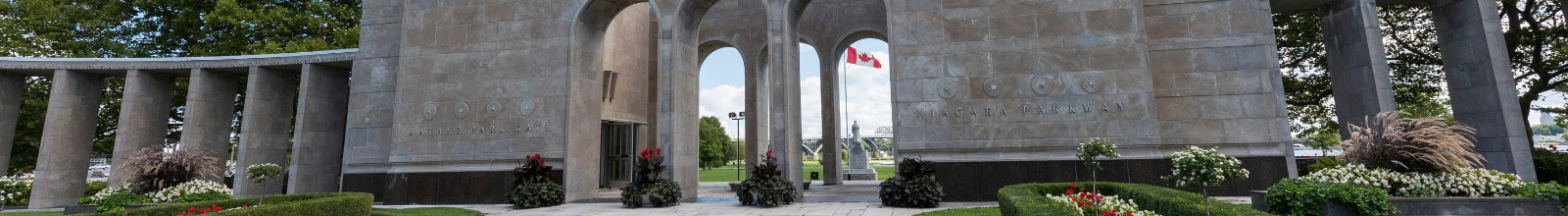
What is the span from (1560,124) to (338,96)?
41.6 metres

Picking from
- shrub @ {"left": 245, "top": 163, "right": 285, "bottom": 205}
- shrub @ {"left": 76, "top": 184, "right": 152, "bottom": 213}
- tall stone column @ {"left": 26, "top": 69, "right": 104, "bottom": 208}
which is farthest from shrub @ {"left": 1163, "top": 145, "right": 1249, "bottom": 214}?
tall stone column @ {"left": 26, "top": 69, "right": 104, "bottom": 208}

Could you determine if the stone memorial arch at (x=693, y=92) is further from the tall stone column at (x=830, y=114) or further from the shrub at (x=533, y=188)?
the tall stone column at (x=830, y=114)

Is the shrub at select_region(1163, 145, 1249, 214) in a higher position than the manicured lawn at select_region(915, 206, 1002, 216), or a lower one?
higher

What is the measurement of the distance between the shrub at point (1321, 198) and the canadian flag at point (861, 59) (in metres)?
22.9

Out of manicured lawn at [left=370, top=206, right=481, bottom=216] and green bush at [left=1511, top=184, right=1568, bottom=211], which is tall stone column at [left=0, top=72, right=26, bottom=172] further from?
green bush at [left=1511, top=184, right=1568, bottom=211]

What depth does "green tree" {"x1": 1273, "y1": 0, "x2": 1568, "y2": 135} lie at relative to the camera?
2123 cm

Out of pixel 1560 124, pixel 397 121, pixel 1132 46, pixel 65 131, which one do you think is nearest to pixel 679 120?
pixel 397 121

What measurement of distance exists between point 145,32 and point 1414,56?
4397cm

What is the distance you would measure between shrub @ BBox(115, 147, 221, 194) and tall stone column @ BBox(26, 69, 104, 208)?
8.20 meters

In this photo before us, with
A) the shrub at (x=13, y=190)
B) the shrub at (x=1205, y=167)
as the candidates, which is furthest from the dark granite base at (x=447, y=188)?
the shrub at (x=1205, y=167)

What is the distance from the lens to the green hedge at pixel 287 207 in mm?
9961

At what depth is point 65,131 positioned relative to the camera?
2147 cm

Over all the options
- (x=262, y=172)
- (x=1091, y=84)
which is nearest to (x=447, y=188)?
(x=262, y=172)

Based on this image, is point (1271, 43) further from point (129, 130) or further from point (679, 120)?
point (129, 130)
